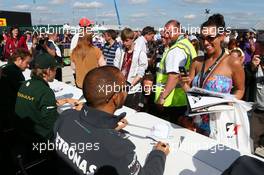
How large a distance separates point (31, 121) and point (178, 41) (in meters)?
1.48

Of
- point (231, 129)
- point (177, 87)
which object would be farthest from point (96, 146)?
point (177, 87)

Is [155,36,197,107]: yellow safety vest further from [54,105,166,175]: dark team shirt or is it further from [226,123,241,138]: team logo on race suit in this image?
[54,105,166,175]: dark team shirt

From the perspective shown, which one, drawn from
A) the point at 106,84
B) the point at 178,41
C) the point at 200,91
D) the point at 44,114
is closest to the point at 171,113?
the point at 178,41

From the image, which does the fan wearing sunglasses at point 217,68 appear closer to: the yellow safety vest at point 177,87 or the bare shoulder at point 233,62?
the bare shoulder at point 233,62

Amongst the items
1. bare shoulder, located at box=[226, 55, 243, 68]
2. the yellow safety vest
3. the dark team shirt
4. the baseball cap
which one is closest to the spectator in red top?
the baseball cap

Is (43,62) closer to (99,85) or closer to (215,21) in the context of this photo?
(99,85)

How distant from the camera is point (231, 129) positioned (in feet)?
6.30

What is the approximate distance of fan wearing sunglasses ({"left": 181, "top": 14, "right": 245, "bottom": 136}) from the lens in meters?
2.22

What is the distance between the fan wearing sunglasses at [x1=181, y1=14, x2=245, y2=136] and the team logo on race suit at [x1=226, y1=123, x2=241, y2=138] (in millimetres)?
244

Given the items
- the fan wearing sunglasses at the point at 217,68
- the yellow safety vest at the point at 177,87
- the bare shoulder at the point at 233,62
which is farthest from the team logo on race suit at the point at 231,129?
the yellow safety vest at the point at 177,87

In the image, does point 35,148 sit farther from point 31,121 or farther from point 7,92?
point 7,92

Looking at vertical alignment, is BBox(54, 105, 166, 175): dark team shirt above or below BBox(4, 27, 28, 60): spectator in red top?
below

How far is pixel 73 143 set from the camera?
53.5 inches

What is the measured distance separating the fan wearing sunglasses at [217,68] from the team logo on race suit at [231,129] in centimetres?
24
